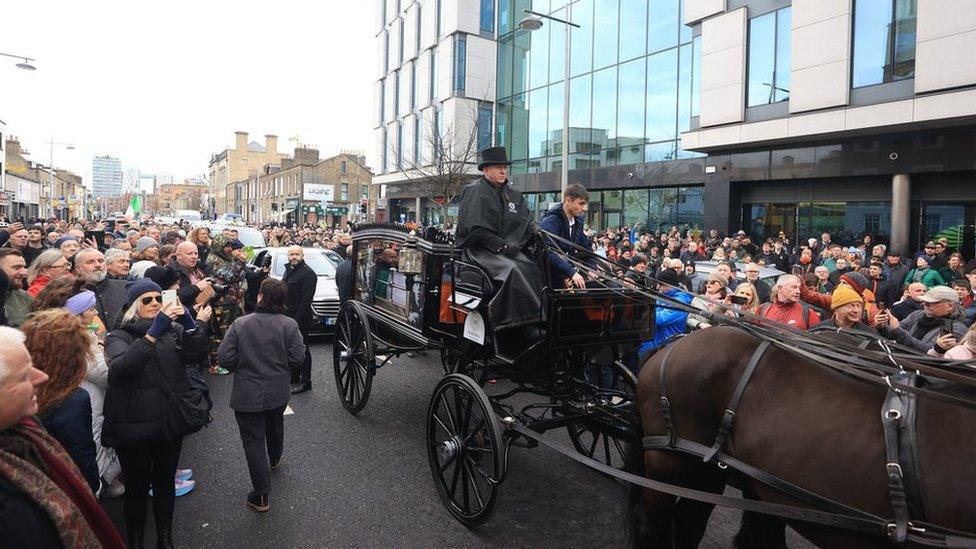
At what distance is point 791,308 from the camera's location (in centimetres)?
566

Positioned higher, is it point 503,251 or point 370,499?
point 503,251

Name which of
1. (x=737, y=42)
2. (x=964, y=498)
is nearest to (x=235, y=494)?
(x=964, y=498)

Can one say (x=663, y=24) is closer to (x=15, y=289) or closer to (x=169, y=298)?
(x=15, y=289)

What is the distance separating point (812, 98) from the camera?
52.5 feet

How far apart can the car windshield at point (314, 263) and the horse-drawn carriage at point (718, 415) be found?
6.24m

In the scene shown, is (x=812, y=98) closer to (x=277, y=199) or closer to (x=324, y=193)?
(x=324, y=193)

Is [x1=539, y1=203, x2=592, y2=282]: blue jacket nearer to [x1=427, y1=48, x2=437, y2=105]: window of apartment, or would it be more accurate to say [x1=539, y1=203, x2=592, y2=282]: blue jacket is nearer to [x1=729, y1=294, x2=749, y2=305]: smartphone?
[x1=729, y1=294, x2=749, y2=305]: smartphone

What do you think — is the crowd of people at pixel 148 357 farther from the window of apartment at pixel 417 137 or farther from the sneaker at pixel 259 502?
the window of apartment at pixel 417 137

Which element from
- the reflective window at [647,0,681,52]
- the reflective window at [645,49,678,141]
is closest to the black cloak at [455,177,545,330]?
the reflective window at [645,49,678,141]

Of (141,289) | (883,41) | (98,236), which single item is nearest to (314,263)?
(98,236)

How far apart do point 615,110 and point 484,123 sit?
10.0 m

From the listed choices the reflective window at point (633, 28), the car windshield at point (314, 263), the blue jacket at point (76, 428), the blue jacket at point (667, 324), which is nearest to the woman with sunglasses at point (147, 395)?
the blue jacket at point (76, 428)

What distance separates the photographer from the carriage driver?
4297 millimetres

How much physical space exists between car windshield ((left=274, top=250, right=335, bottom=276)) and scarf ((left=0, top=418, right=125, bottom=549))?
9196mm
